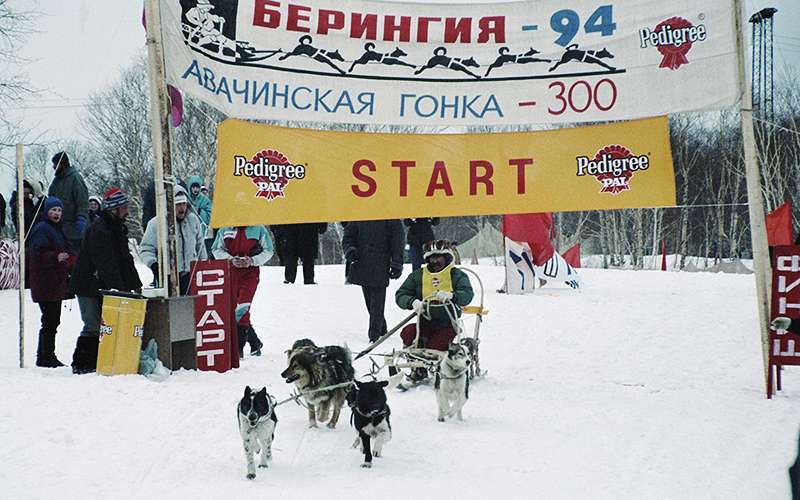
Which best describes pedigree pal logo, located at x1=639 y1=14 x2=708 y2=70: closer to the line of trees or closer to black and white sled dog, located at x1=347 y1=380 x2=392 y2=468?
black and white sled dog, located at x1=347 y1=380 x2=392 y2=468

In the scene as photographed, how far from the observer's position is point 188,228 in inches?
324

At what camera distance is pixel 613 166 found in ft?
24.8

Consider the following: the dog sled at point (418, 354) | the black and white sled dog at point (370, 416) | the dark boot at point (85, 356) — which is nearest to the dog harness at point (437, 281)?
the dog sled at point (418, 354)

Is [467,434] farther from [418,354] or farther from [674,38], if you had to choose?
[674,38]

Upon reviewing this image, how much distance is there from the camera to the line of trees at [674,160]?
112 feet

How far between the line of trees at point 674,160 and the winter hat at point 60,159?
23.8 m

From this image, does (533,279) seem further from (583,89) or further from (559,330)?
(583,89)

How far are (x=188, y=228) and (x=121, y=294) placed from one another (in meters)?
1.35

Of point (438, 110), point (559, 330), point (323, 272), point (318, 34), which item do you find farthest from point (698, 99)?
point (323, 272)

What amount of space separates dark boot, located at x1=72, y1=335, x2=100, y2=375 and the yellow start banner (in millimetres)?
1543

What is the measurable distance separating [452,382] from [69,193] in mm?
4933

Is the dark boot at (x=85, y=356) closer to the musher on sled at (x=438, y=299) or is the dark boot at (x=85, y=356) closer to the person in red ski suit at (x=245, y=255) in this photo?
the person in red ski suit at (x=245, y=255)

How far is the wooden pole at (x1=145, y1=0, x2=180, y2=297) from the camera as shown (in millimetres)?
7129

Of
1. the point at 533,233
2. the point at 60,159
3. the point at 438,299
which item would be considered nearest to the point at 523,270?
the point at 533,233
